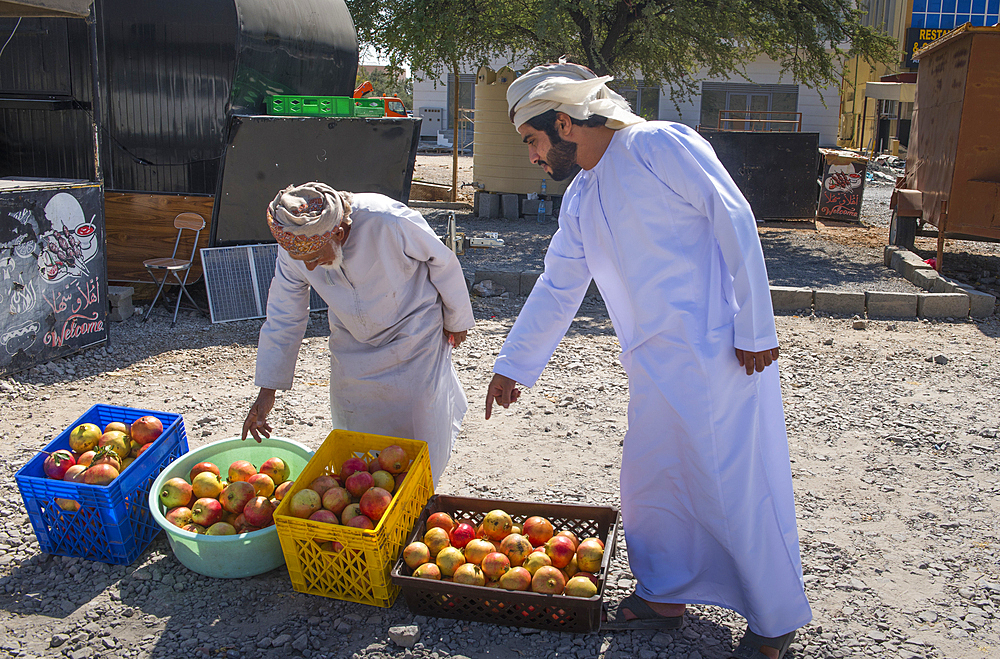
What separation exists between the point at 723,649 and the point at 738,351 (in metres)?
1.17

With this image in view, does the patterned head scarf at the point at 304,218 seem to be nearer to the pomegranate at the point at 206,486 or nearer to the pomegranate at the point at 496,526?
the pomegranate at the point at 206,486

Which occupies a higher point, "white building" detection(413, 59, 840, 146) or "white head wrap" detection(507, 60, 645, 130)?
"white building" detection(413, 59, 840, 146)

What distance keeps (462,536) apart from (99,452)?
1.72m

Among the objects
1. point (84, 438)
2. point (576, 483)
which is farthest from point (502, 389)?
point (84, 438)

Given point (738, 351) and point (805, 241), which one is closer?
point (738, 351)

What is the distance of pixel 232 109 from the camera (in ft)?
22.9

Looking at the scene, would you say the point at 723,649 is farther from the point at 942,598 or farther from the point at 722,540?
the point at 942,598

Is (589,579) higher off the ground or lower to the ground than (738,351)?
lower

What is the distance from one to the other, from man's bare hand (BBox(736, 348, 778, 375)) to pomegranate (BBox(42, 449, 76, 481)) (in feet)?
9.46

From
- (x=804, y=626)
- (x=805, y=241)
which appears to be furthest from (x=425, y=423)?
(x=805, y=241)

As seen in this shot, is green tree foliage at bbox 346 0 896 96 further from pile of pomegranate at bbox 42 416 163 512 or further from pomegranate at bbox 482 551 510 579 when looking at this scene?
pomegranate at bbox 482 551 510 579

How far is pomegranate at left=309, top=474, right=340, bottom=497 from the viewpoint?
3068mm

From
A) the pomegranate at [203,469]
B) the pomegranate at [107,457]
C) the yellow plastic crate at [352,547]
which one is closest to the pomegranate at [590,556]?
the yellow plastic crate at [352,547]

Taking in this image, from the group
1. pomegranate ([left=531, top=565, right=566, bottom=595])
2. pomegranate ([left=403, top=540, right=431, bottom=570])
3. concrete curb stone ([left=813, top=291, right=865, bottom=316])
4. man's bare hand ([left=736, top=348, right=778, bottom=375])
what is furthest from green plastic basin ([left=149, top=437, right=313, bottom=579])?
concrete curb stone ([left=813, top=291, right=865, bottom=316])
